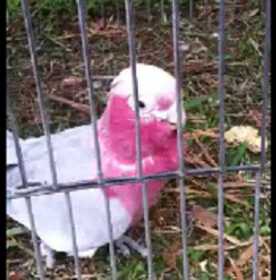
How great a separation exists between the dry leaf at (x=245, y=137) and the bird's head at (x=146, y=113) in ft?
1.03

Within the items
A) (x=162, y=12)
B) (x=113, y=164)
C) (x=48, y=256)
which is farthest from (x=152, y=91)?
(x=162, y=12)

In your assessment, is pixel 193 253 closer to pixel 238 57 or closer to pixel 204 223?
pixel 204 223

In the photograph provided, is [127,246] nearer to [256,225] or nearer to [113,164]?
[113,164]

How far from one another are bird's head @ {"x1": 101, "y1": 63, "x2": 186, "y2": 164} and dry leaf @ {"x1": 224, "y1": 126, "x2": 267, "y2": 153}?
0.32 meters

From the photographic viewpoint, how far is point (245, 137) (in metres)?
1.48

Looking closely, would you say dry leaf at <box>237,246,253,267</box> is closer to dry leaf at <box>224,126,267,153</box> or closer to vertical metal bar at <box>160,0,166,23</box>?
dry leaf at <box>224,126,267,153</box>

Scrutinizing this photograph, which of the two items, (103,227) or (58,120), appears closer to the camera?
(103,227)

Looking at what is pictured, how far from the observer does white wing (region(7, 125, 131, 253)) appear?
1.14 meters

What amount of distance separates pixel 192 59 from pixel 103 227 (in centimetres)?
70

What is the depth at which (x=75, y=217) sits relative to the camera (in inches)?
45.4

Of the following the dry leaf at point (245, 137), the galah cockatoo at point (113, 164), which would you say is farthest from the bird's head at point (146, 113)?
the dry leaf at point (245, 137)

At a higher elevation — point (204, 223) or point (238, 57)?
point (238, 57)

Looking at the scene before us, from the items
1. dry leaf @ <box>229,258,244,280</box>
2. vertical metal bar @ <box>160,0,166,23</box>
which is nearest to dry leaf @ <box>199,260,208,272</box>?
dry leaf @ <box>229,258,244,280</box>

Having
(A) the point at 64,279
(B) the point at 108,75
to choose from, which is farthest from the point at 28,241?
(B) the point at 108,75
